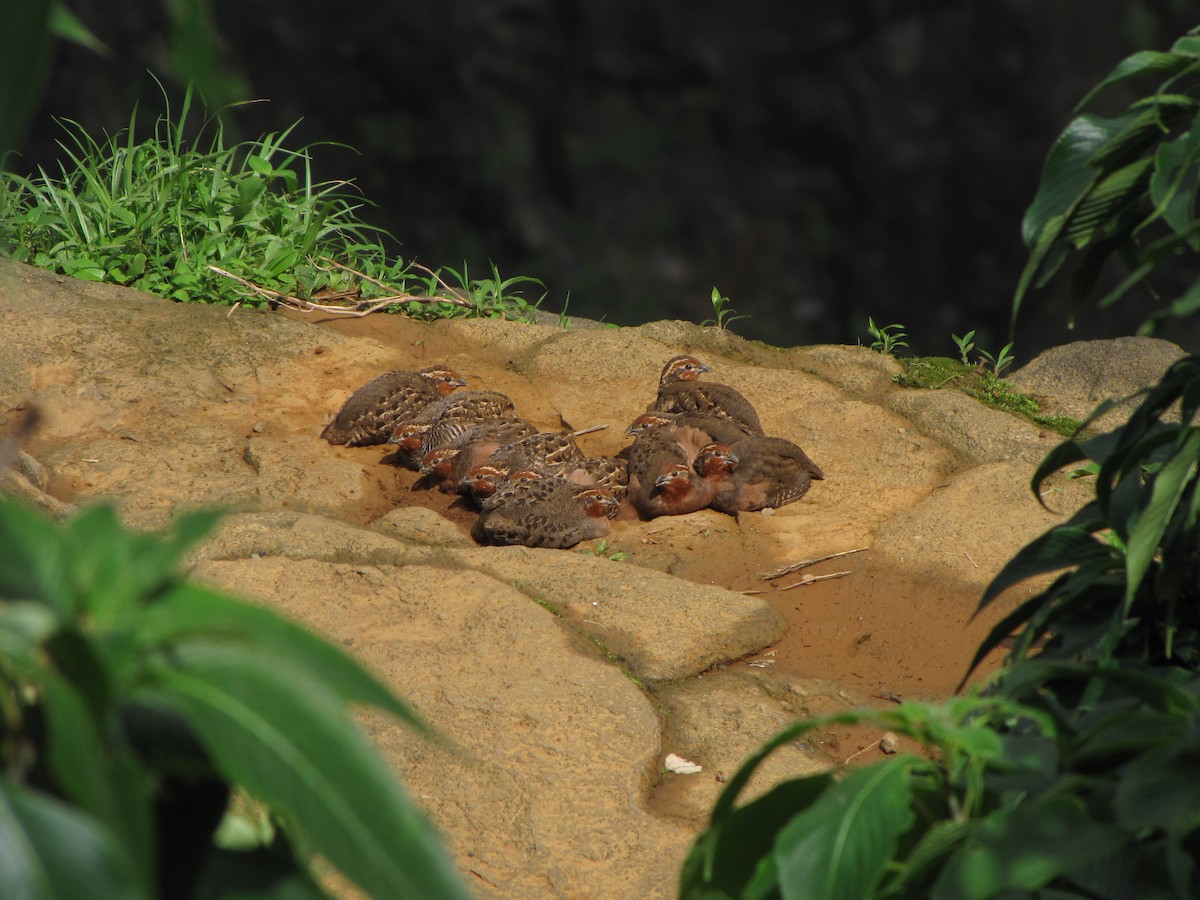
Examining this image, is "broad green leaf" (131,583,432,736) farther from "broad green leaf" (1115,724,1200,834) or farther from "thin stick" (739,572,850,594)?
"thin stick" (739,572,850,594)

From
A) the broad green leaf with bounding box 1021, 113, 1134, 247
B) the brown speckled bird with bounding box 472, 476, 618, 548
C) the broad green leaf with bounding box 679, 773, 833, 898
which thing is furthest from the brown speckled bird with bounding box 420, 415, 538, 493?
the broad green leaf with bounding box 679, 773, 833, 898

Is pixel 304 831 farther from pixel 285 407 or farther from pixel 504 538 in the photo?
pixel 285 407

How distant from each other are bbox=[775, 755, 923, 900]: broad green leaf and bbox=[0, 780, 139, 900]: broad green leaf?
549mm

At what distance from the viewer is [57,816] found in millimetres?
605

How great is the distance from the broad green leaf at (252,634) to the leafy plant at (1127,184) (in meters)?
0.94

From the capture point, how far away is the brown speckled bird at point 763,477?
5.27 metres

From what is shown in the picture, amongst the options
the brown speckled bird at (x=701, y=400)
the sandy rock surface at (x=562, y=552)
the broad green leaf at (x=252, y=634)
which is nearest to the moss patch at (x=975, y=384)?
the sandy rock surface at (x=562, y=552)

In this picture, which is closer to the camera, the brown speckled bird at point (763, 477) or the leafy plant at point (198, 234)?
the brown speckled bird at point (763, 477)

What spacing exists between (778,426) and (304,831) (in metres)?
5.48

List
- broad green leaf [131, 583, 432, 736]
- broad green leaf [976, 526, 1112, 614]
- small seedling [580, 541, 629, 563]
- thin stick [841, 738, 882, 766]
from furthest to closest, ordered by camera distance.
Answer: small seedling [580, 541, 629, 563] → thin stick [841, 738, 882, 766] → broad green leaf [976, 526, 1112, 614] → broad green leaf [131, 583, 432, 736]

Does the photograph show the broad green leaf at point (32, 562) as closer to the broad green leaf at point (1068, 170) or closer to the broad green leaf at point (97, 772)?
the broad green leaf at point (97, 772)

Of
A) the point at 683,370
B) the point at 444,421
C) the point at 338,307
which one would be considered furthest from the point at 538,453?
the point at 338,307

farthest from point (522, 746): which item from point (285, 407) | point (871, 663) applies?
point (285, 407)

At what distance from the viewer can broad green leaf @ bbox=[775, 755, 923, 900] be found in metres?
0.97
